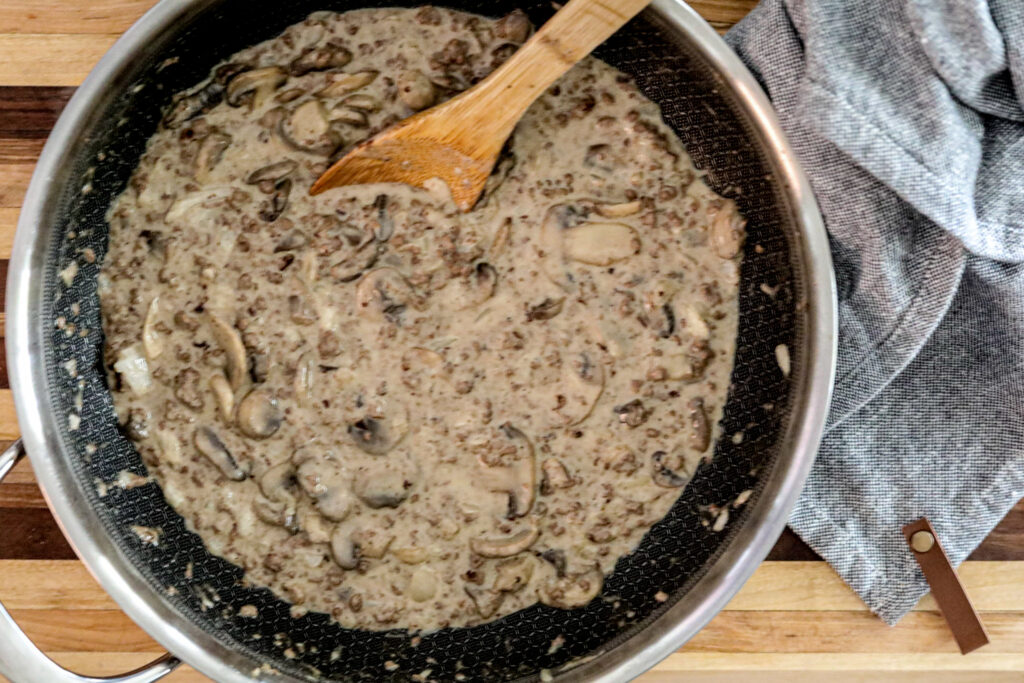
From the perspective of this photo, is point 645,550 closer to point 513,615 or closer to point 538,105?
point 513,615

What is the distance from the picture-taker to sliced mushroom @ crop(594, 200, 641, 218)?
1.76 m

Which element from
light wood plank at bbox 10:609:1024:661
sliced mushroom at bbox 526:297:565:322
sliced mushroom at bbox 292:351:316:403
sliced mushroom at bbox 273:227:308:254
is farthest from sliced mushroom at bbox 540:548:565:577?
sliced mushroom at bbox 273:227:308:254

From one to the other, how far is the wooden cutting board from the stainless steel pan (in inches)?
8.5

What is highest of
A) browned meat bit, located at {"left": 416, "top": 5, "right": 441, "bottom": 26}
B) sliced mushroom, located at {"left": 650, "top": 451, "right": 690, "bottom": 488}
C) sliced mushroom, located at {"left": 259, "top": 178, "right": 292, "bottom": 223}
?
browned meat bit, located at {"left": 416, "top": 5, "right": 441, "bottom": 26}

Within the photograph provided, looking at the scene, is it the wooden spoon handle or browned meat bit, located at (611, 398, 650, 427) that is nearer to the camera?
the wooden spoon handle

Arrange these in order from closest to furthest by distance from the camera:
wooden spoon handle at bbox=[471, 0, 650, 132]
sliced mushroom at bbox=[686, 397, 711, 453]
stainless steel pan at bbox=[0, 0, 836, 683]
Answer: wooden spoon handle at bbox=[471, 0, 650, 132]
stainless steel pan at bbox=[0, 0, 836, 683]
sliced mushroom at bbox=[686, 397, 711, 453]

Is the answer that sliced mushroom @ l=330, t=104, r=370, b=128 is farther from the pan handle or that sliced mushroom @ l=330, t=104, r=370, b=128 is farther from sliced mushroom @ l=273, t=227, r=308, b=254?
the pan handle

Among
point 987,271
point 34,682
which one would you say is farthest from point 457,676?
point 987,271

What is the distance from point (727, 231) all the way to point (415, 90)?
696 mm

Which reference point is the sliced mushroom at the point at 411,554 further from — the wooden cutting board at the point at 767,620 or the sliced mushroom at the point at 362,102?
the sliced mushroom at the point at 362,102

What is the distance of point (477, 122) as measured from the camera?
1.65 m

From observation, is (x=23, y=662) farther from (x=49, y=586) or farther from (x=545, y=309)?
(x=545, y=309)

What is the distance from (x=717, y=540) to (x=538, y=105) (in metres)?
0.98

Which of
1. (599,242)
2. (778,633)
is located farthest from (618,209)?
(778,633)
